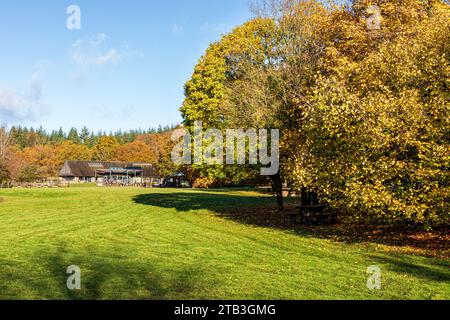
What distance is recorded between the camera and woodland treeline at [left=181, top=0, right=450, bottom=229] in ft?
51.1

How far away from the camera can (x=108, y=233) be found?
21141 mm

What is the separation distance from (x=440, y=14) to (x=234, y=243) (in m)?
13.2

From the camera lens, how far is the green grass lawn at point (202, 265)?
10031mm

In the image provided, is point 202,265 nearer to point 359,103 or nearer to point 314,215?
point 359,103

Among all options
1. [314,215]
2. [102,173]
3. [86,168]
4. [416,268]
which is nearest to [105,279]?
[416,268]

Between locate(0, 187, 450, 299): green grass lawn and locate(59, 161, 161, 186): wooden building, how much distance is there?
295 feet

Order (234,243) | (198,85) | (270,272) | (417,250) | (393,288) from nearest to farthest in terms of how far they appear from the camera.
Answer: (393,288), (270,272), (417,250), (234,243), (198,85)

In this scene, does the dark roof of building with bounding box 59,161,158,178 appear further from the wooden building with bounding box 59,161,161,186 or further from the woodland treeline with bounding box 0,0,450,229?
the woodland treeline with bounding box 0,0,450,229

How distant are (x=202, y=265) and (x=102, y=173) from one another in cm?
10684

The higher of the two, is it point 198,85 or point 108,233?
point 198,85

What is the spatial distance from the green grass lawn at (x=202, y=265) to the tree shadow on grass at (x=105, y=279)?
0.9 inches

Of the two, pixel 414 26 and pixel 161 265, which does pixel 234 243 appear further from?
pixel 414 26
